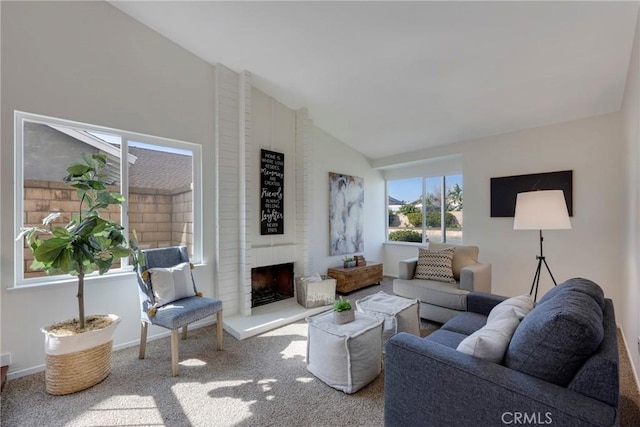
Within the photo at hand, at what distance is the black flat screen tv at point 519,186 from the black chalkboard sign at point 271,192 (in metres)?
3.03

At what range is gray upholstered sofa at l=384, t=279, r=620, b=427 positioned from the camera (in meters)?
0.96

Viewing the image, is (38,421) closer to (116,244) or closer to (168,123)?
(116,244)

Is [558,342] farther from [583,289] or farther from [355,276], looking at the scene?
[355,276]

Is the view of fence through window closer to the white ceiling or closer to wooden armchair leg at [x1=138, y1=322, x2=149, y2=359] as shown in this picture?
wooden armchair leg at [x1=138, y1=322, x2=149, y2=359]

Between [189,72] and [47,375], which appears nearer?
[47,375]

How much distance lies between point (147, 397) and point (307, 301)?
6.32 ft

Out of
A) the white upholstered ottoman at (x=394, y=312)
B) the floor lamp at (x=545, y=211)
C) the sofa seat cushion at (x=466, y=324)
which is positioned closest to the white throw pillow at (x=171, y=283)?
the white upholstered ottoman at (x=394, y=312)

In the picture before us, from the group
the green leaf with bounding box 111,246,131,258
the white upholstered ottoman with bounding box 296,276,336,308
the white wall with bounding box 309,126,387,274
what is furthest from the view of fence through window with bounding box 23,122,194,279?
the white wall with bounding box 309,126,387,274

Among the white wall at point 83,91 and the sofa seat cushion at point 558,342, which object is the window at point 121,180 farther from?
the sofa seat cushion at point 558,342

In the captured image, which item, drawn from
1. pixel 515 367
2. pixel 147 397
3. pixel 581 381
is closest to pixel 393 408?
pixel 515 367

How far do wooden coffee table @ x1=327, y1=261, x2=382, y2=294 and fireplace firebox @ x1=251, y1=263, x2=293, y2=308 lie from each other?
0.77 metres

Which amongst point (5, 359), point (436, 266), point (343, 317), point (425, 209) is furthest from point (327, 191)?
point (5, 359)

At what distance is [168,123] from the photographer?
294 centimetres

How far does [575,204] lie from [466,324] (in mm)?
2556
